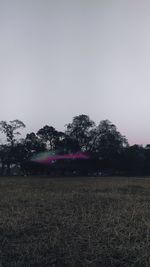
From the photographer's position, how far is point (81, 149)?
92.8 m

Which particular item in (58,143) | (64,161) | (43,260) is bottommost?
(43,260)

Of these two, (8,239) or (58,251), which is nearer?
(58,251)

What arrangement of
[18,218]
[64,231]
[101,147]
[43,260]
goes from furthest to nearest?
1. [101,147]
2. [18,218]
3. [64,231]
4. [43,260]

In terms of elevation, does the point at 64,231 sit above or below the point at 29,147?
below

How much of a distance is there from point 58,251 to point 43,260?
631 millimetres

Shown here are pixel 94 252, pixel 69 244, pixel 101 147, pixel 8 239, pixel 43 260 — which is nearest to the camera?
pixel 43 260

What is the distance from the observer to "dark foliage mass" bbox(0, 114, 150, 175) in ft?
284

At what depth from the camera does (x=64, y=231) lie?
7895 millimetres

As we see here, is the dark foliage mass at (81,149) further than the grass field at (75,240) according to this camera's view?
Yes

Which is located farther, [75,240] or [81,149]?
[81,149]

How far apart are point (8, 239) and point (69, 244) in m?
1.64

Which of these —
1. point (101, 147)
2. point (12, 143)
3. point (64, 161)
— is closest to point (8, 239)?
point (64, 161)

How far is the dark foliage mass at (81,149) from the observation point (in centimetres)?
8650

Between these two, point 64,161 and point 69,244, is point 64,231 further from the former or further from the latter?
point 64,161
